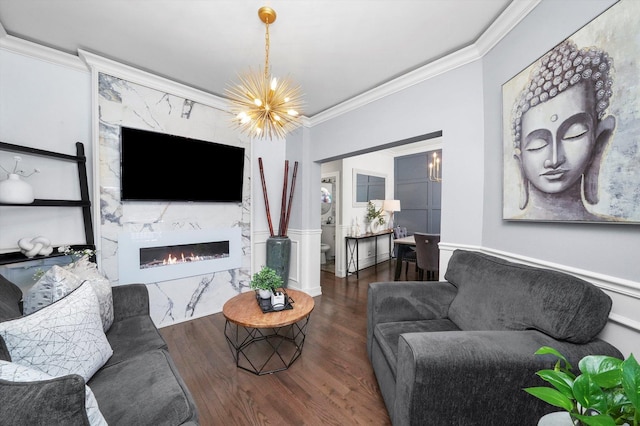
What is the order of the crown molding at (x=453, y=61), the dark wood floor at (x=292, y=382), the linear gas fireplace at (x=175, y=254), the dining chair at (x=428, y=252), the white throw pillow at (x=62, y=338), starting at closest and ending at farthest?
the white throw pillow at (x=62, y=338), the dark wood floor at (x=292, y=382), the crown molding at (x=453, y=61), the linear gas fireplace at (x=175, y=254), the dining chair at (x=428, y=252)

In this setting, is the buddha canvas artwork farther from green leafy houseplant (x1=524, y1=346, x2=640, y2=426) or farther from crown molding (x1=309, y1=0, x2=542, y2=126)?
green leafy houseplant (x1=524, y1=346, x2=640, y2=426)

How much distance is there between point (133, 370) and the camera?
1.15 metres

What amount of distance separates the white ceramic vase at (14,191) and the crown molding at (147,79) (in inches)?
47.6

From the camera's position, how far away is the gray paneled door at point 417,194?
543 cm

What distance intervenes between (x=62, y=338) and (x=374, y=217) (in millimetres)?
4725

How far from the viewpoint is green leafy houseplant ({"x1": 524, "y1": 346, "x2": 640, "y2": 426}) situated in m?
0.47

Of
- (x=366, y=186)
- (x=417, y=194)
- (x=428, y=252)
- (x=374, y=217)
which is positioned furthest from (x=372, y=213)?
(x=428, y=252)

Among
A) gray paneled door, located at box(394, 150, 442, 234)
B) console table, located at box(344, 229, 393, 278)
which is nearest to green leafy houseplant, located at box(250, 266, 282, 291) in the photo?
console table, located at box(344, 229, 393, 278)

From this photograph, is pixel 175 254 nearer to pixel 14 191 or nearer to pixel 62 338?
pixel 14 191

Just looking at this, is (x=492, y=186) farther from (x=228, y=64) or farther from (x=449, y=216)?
(x=228, y=64)

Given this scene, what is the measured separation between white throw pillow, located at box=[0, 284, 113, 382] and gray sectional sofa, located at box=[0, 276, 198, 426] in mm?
52

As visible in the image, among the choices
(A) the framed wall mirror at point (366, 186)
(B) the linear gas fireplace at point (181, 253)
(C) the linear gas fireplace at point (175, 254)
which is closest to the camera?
(C) the linear gas fireplace at point (175, 254)

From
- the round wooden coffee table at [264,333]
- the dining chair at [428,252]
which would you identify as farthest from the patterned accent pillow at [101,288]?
the dining chair at [428,252]

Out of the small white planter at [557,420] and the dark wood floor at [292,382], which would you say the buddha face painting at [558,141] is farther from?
the dark wood floor at [292,382]
